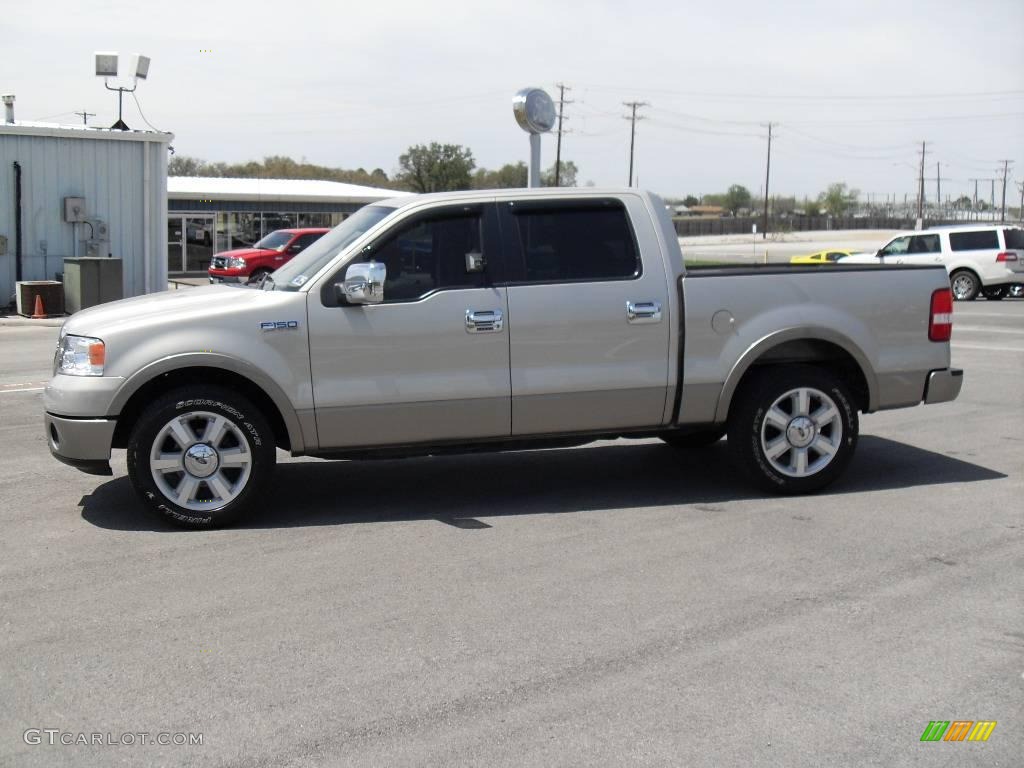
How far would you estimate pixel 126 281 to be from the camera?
26.1 meters

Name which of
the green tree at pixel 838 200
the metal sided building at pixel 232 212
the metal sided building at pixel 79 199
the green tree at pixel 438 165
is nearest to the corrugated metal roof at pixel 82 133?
the metal sided building at pixel 79 199

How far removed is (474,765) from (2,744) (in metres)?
1.60

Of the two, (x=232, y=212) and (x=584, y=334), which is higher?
(x=232, y=212)

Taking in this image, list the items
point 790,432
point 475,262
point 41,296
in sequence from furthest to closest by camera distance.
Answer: point 41,296, point 790,432, point 475,262

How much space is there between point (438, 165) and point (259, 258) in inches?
1545

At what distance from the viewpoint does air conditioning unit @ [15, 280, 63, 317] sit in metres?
22.7

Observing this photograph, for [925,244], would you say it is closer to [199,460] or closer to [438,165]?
[199,460]

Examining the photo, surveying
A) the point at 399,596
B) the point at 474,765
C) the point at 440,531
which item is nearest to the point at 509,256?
the point at 440,531

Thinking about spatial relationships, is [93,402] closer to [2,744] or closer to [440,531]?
[440,531]

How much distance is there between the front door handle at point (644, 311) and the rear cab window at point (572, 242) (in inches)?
6.9

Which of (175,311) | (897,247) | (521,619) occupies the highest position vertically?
(897,247)

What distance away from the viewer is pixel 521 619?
5.09m

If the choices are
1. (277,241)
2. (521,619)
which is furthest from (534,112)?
(277,241)

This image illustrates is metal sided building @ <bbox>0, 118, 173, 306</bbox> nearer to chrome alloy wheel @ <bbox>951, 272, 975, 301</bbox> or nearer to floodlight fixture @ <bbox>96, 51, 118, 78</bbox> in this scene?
floodlight fixture @ <bbox>96, 51, 118, 78</bbox>
